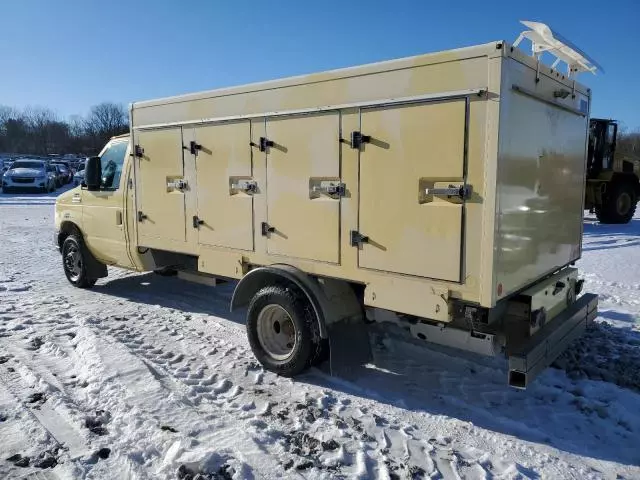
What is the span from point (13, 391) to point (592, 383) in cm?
488

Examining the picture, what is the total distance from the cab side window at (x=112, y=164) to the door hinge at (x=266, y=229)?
294 cm

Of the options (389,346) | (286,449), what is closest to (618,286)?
(389,346)

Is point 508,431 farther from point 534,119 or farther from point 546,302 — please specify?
point 534,119

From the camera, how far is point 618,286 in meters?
7.43

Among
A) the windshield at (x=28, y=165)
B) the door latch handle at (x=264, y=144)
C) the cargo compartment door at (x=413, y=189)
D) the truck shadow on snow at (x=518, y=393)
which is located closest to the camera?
the cargo compartment door at (x=413, y=189)

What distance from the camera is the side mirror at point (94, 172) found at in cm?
699

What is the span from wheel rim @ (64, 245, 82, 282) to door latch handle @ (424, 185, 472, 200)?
6.02 meters

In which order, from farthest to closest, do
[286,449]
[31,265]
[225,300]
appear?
[31,265]
[225,300]
[286,449]

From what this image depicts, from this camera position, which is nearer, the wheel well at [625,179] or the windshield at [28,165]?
the wheel well at [625,179]

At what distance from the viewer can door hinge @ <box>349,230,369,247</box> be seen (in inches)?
161

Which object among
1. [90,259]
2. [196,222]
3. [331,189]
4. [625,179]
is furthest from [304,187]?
[625,179]

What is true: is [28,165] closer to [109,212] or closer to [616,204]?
[109,212]

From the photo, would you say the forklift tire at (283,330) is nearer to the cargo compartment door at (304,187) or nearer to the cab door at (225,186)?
the cargo compartment door at (304,187)

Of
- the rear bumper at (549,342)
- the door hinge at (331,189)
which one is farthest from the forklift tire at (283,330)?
the rear bumper at (549,342)
